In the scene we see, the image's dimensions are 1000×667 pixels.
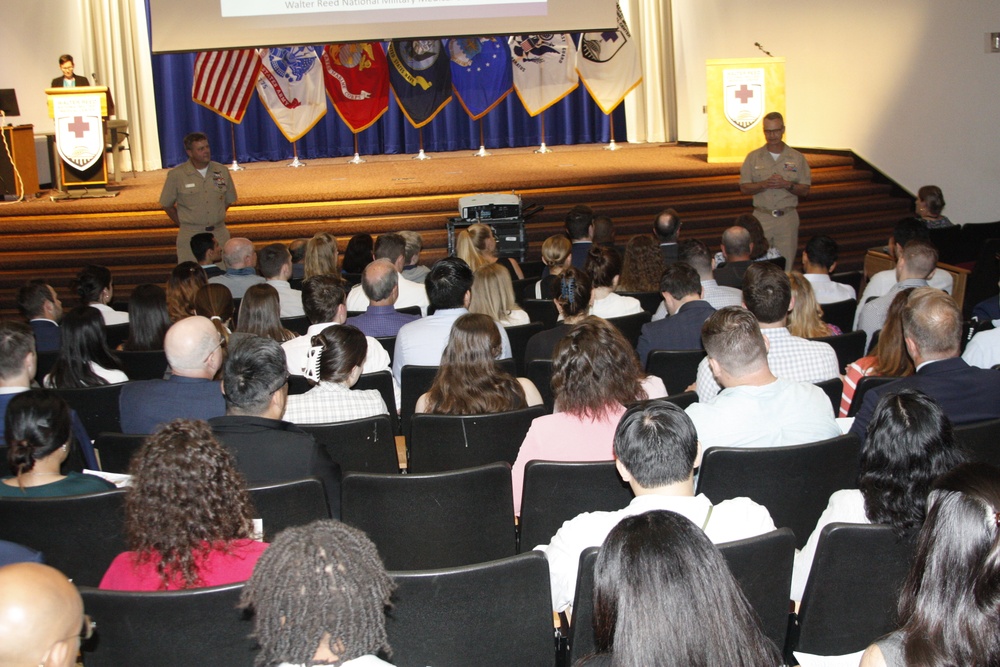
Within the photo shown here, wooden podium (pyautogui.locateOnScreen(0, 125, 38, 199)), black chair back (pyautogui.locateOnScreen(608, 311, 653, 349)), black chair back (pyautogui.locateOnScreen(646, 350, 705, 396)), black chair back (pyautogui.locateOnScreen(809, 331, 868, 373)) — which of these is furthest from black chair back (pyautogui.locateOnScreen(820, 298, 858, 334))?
wooden podium (pyautogui.locateOnScreen(0, 125, 38, 199))

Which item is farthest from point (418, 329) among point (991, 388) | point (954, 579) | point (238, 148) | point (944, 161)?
point (238, 148)

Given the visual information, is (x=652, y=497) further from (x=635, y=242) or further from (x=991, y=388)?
(x=635, y=242)

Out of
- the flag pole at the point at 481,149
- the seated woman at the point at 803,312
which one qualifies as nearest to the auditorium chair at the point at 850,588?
the seated woman at the point at 803,312

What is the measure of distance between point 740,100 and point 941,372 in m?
8.07

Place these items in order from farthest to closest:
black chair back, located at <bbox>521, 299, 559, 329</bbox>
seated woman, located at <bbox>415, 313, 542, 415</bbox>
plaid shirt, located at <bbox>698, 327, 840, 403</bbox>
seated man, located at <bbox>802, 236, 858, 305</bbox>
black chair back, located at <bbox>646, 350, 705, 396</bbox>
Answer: black chair back, located at <bbox>521, 299, 559, 329</bbox> → seated man, located at <bbox>802, 236, 858, 305</bbox> → black chair back, located at <bbox>646, 350, 705, 396</bbox> → plaid shirt, located at <bbox>698, 327, 840, 403</bbox> → seated woman, located at <bbox>415, 313, 542, 415</bbox>

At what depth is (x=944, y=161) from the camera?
9.50 metres

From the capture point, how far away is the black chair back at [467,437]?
10.4 feet

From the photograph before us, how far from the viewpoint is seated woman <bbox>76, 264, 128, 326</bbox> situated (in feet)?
17.6

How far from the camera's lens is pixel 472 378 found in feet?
11.3

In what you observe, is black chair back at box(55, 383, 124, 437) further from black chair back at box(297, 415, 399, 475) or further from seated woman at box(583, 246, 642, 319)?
seated woman at box(583, 246, 642, 319)

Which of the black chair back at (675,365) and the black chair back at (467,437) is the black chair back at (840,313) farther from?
the black chair back at (467,437)

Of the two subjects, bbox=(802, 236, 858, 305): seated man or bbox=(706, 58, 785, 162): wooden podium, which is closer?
bbox=(802, 236, 858, 305): seated man

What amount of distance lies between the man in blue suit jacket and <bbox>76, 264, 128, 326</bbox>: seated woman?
4.02 meters

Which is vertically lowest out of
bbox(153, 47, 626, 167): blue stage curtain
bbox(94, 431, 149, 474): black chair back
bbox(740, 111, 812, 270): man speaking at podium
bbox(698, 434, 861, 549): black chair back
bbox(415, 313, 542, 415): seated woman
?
bbox(698, 434, 861, 549): black chair back
